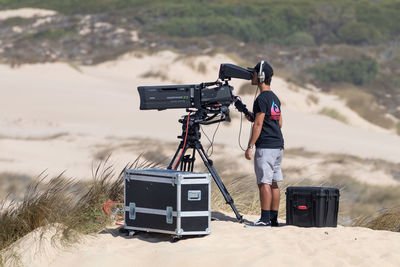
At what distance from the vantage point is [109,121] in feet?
80.7

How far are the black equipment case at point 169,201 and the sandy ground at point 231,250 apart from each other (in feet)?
0.50

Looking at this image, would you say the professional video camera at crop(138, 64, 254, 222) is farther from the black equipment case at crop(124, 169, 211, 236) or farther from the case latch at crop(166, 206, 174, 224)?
the case latch at crop(166, 206, 174, 224)

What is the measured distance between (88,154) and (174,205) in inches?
514

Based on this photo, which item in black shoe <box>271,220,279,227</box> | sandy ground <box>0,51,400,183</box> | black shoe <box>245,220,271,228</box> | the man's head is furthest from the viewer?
sandy ground <box>0,51,400,183</box>

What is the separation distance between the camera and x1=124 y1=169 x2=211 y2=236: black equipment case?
774cm

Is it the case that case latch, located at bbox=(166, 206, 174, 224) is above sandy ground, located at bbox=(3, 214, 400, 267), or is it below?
above

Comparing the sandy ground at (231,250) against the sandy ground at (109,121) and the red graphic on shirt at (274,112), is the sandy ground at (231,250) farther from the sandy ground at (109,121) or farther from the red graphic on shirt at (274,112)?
the sandy ground at (109,121)

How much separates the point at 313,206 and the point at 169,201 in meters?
1.54

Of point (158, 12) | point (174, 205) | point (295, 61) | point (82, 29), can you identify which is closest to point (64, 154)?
point (174, 205)

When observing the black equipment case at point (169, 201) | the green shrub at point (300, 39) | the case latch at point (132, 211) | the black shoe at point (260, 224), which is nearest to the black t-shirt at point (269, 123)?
the black equipment case at point (169, 201)

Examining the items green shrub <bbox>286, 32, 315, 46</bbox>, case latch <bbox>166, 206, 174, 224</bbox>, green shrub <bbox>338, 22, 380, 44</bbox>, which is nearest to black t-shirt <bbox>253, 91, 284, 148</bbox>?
case latch <bbox>166, 206, 174, 224</bbox>

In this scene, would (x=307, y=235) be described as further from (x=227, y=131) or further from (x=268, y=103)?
(x=227, y=131)

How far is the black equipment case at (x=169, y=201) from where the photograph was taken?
7738mm

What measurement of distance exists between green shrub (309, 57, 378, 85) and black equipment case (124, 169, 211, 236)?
33097 mm
